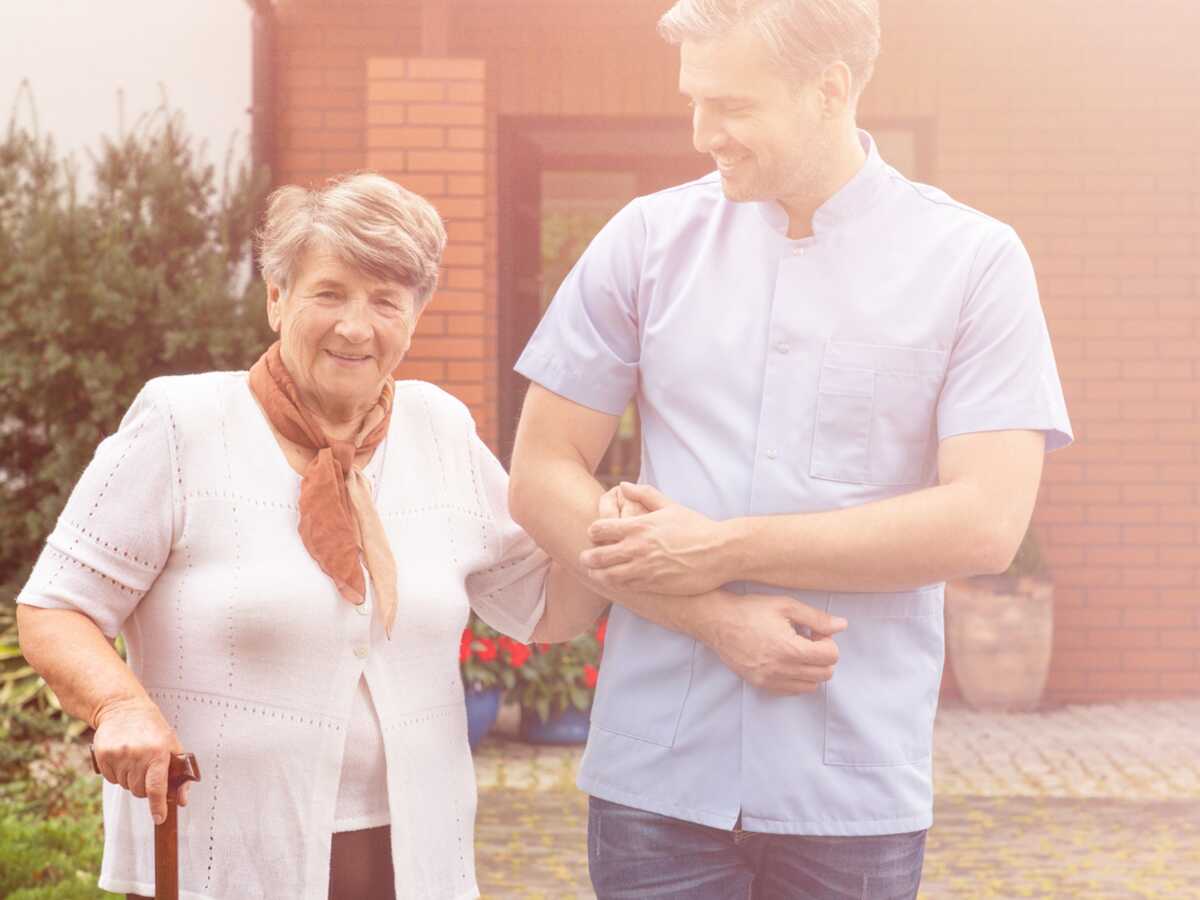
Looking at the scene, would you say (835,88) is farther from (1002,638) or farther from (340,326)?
(1002,638)

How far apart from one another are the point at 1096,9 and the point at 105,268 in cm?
472

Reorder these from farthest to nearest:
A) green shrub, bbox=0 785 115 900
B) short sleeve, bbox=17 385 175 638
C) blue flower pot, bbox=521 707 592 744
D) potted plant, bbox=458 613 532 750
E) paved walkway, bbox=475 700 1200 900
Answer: blue flower pot, bbox=521 707 592 744, potted plant, bbox=458 613 532 750, paved walkway, bbox=475 700 1200 900, green shrub, bbox=0 785 115 900, short sleeve, bbox=17 385 175 638

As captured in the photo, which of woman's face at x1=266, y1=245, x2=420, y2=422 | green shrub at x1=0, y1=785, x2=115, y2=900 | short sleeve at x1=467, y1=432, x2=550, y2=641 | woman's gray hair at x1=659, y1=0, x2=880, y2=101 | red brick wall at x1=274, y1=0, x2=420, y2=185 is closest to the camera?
woman's gray hair at x1=659, y1=0, x2=880, y2=101

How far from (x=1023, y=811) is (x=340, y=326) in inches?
184

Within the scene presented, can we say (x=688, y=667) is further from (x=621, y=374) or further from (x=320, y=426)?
(x=320, y=426)

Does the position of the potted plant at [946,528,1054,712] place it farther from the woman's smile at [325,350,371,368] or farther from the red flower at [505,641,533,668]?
the woman's smile at [325,350,371,368]

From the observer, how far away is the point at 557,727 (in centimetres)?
753

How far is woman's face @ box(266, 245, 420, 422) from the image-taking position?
247 cm

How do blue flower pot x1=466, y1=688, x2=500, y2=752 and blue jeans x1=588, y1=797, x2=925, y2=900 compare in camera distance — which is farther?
blue flower pot x1=466, y1=688, x2=500, y2=752

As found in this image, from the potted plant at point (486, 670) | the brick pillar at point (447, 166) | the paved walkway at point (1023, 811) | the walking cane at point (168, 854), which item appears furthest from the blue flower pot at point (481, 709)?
the walking cane at point (168, 854)

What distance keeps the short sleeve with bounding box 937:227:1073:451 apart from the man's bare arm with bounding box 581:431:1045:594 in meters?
0.02

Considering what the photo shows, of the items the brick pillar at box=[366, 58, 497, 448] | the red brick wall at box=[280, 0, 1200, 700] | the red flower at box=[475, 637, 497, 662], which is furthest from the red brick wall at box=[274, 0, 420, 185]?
the red flower at box=[475, 637, 497, 662]

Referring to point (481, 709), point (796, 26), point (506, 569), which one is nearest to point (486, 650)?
point (481, 709)

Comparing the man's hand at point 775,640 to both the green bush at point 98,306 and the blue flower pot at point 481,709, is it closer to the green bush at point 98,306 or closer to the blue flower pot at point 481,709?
the blue flower pot at point 481,709
